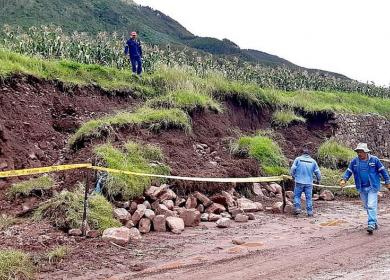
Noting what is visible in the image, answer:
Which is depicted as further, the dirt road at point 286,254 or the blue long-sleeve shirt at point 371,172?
the blue long-sleeve shirt at point 371,172

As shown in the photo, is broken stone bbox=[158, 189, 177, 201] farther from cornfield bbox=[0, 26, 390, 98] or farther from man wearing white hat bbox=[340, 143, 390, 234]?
cornfield bbox=[0, 26, 390, 98]

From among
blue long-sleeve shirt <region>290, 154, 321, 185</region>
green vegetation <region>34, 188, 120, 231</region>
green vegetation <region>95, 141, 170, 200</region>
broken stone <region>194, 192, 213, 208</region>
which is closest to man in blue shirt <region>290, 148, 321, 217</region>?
blue long-sleeve shirt <region>290, 154, 321, 185</region>

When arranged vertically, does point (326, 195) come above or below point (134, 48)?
below

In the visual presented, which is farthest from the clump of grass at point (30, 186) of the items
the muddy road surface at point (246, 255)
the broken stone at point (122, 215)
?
the muddy road surface at point (246, 255)

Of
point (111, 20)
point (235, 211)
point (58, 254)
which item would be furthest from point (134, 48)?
point (111, 20)

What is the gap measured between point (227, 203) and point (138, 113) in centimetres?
376

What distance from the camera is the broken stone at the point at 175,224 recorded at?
8.52m

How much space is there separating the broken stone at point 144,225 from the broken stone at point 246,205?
2.60 metres

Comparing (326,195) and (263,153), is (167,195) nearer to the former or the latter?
(263,153)

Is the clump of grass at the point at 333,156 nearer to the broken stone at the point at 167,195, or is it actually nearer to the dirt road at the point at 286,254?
the dirt road at the point at 286,254

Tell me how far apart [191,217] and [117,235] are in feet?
6.11

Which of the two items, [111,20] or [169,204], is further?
[111,20]


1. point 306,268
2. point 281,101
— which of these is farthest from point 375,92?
point 306,268

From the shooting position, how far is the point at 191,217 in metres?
9.05
